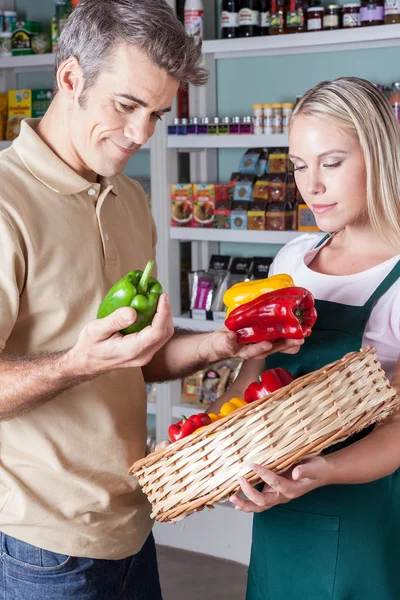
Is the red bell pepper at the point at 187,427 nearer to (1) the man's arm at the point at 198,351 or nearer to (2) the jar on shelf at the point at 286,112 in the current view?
(1) the man's arm at the point at 198,351

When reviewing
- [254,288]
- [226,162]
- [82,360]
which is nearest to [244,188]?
[226,162]

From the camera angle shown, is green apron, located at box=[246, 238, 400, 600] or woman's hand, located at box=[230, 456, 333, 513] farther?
green apron, located at box=[246, 238, 400, 600]

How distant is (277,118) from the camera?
323 centimetres

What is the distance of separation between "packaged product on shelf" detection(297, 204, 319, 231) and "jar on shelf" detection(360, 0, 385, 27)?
71 cm

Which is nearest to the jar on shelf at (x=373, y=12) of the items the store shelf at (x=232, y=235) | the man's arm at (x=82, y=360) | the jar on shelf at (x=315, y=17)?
the jar on shelf at (x=315, y=17)

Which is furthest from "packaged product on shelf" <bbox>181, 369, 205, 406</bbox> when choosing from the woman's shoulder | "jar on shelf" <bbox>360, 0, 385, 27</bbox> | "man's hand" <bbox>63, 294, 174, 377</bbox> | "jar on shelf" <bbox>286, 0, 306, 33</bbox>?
"man's hand" <bbox>63, 294, 174, 377</bbox>

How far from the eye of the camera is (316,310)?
1.74 meters

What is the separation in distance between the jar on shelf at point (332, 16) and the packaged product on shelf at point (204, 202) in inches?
29.5

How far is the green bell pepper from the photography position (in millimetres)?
1470

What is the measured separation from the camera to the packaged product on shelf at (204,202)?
3.45 m

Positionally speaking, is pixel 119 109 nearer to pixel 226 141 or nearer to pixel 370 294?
pixel 370 294

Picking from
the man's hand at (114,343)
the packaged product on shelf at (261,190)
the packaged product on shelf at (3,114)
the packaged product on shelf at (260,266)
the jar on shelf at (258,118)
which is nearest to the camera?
the man's hand at (114,343)

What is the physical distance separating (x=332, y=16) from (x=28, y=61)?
1.46m

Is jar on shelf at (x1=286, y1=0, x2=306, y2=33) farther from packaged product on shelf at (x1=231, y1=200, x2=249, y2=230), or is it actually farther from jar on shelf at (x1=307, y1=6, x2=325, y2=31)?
packaged product on shelf at (x1=231, y1=200, x2=249, y2=230)
